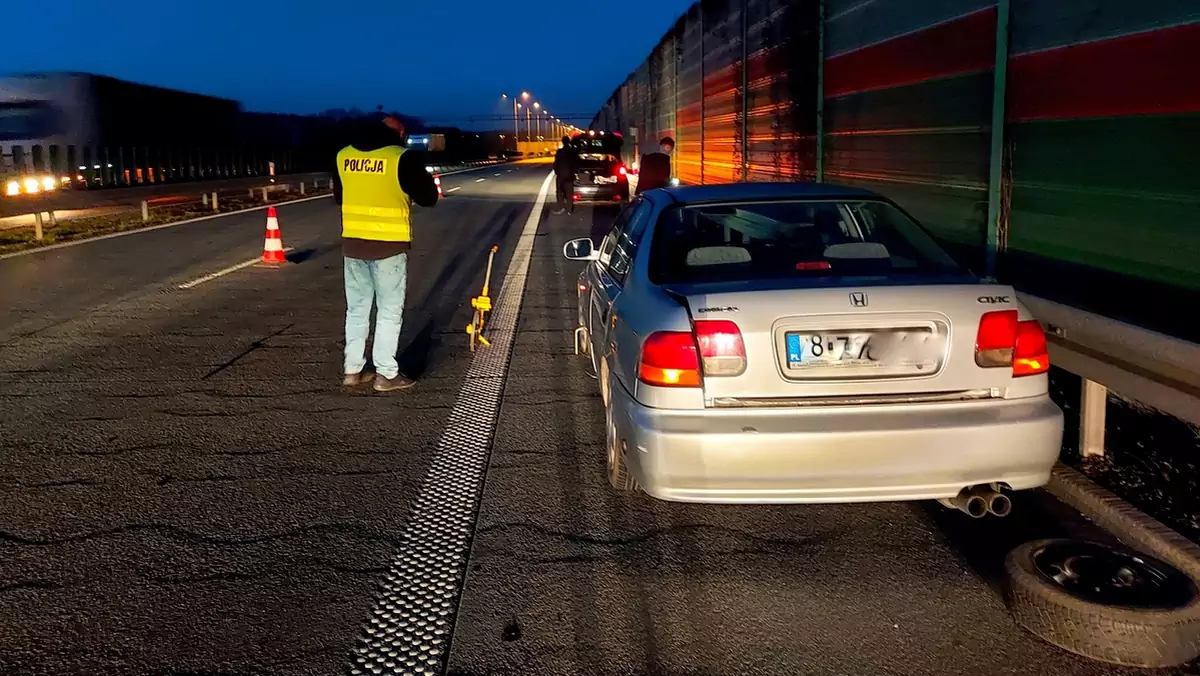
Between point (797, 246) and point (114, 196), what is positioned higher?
point (797, 246)

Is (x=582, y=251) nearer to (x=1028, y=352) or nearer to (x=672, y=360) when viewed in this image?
(x=672, y=360)

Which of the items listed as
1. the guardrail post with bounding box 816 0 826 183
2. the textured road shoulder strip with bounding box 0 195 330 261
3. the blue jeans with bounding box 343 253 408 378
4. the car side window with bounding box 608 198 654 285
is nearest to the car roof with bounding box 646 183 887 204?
the car side window with bounding box 608 198 654 285

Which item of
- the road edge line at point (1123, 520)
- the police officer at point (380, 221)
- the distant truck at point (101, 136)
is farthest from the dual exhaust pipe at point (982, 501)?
the distant truck at point (101, 136)

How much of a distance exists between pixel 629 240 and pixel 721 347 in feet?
5.67

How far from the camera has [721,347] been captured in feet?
13.4

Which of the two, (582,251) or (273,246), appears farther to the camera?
(273,246)

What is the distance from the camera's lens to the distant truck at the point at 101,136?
28.8 meters

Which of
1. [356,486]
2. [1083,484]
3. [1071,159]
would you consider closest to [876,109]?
[1071,159]

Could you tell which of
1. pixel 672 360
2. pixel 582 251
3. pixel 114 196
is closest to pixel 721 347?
pixel 672 360

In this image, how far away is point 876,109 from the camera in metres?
10.1

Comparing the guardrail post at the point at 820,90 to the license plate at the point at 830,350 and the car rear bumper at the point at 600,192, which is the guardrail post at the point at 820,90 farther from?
the car rear bumper at the point at 600,192

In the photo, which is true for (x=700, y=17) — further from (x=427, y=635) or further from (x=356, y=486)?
(x=427, y=635)

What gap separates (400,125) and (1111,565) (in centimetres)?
506

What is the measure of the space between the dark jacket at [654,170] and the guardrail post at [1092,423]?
11032 mm
